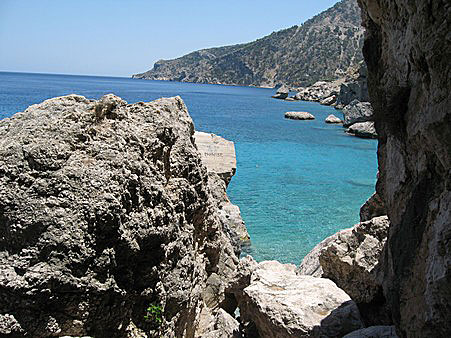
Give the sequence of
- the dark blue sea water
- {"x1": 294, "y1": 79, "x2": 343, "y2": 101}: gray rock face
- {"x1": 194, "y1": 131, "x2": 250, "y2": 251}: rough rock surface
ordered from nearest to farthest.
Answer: {"x1": 194, "y1": 131, "x2": 250, "y2": 251}: rough rock surface → the dark blue sea water → {"x1": 294, "y1": 79, "x2": 343, "y2": 101}: gray rock face

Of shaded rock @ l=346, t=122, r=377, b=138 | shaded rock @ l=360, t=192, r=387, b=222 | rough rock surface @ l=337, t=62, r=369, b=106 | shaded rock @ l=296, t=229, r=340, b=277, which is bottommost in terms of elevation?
shaded rock @ l=346, t=122, r=377, b=138

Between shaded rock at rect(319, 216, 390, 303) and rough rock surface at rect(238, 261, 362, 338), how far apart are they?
A: 910mm

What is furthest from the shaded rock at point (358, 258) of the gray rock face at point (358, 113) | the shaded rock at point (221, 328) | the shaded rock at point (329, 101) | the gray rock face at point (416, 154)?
the shaded rock at point (329, 101)

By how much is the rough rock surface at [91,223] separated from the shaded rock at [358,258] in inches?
142

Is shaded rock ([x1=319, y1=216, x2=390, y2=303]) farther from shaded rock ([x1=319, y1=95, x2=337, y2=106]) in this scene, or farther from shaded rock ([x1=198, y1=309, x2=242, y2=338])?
shaded rock ([x1=319, y1=95, x2=337, y2=106])

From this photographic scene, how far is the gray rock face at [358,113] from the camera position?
51562 millimetres

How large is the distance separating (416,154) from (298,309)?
9.27 ft

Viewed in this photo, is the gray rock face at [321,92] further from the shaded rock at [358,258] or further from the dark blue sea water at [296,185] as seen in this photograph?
the shaded rock at [358,258]

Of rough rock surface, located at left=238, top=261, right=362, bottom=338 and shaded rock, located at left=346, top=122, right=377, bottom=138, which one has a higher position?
rough rock surface, located at left=238, top=261, right=362, bottom=338

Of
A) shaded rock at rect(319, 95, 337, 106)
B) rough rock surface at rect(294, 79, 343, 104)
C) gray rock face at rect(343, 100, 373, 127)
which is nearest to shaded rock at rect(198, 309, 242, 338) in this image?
gray rock face at rect(343, 100, 373, 127)

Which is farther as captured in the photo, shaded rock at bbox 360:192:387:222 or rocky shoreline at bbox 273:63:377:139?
rocky shoreline at bbox 273:63:377:139

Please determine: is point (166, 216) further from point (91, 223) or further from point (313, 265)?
point (313, 265)

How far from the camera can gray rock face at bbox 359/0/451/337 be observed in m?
3.51

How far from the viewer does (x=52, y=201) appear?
3.57 metres
